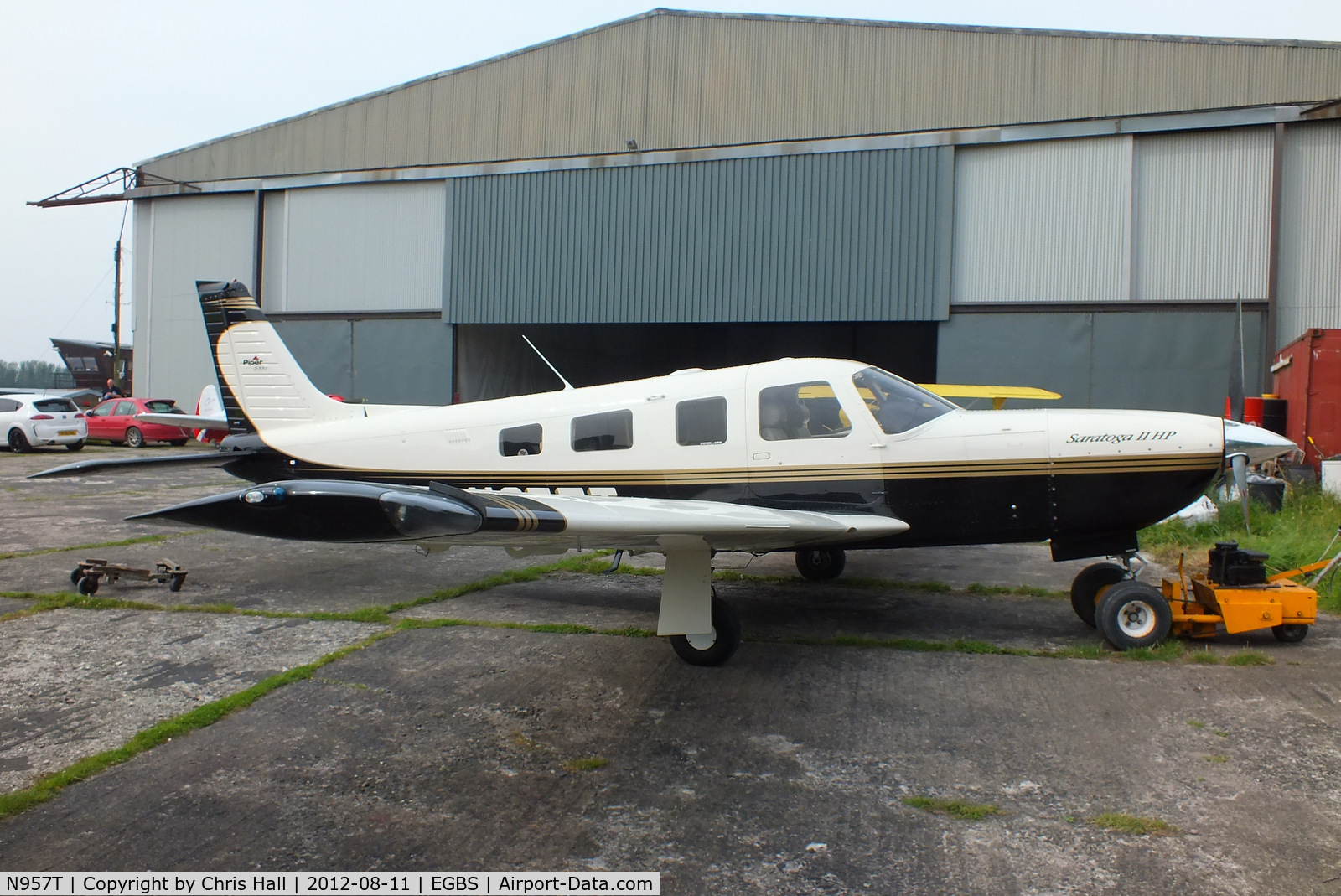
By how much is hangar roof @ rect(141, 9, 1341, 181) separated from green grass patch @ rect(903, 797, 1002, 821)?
19692 millimetres

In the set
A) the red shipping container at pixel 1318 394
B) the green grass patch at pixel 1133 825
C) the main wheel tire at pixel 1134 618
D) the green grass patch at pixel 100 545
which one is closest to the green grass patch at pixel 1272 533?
the red shipping container at pixel 1318 394

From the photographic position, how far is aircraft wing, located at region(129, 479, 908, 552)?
3.74m

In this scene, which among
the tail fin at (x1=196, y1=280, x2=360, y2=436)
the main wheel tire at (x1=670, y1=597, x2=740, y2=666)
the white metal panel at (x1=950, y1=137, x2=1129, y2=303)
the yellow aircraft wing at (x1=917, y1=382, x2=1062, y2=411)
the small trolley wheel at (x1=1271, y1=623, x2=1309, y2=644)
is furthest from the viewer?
the white metal panel at (x1=950, y1=137, x2=1129, y2=303)

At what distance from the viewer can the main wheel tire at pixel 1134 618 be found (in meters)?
5.98

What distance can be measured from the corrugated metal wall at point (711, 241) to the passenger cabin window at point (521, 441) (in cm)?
1317

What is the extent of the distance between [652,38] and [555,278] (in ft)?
24.4

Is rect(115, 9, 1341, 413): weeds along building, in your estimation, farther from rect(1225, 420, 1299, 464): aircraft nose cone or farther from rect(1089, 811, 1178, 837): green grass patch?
rect(1089, 811, 1178, 837): green grass patch

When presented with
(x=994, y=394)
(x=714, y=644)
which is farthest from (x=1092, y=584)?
(x=994, y=394)

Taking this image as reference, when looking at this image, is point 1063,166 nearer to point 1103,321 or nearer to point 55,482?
point 1103,321

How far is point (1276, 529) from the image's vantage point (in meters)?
9.54

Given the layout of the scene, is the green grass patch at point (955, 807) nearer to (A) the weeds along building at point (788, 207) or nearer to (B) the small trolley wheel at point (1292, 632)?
(B) the small trolley wheel at point (1292, 632)

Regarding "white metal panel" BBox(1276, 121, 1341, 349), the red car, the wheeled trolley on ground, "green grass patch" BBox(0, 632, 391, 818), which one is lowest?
"green grass patch" BBox(0, 632, 391, 818)

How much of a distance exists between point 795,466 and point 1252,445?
→ 319 centimetres

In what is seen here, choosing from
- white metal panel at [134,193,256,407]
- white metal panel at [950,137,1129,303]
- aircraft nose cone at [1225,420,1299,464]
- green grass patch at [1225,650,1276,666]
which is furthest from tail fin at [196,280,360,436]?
white metal panel at [134,193,256,407]
